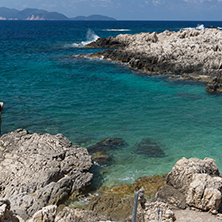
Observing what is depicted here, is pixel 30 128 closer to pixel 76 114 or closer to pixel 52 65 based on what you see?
pixel 76 114

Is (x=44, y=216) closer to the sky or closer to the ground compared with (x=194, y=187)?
closer to the sky

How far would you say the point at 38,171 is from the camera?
47.3ft

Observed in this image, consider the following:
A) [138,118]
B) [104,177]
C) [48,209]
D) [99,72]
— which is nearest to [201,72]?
[99,72]

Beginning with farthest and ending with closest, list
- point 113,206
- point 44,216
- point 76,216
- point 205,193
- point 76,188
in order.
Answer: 1. point 76,188
2. point 113,206
3. point 205,193
4. point 76,216
5. point 44,216

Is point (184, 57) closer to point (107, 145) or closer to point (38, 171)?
point (107, 145)

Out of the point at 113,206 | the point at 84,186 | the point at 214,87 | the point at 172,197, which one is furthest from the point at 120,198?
the point at 214,87

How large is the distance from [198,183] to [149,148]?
28.4 ft

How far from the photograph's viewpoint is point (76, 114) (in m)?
27.0

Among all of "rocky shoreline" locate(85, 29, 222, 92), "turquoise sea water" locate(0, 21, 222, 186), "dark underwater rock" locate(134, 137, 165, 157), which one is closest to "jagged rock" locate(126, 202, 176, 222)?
"turquoise sea water" locate(0, 21, 222, 186)

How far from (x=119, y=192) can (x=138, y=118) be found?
12.3m

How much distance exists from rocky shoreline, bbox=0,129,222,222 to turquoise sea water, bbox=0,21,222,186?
87.4 inches

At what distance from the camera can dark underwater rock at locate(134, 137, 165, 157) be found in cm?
1945

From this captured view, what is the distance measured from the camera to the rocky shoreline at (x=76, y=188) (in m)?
10.8

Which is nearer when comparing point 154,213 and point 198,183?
point 154,213
